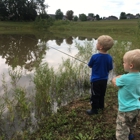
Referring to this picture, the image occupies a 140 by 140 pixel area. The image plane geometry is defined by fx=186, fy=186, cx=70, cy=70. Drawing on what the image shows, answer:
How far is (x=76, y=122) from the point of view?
11.2 ft

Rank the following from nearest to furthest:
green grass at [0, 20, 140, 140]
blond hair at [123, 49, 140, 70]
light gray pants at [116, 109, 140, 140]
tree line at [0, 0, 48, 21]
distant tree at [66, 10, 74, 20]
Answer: blond hair at [123, 49, 140, 70] → light gray pants at [116, 109, 140, 140] → green grass at [0, 20, 140, 140] → tree line at [0, 0, 48, 21] → distant tree at [66, 10, 74, 20]

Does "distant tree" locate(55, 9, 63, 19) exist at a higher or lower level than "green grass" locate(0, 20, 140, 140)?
higher

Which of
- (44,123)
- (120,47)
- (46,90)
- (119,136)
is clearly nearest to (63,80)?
(46,90)

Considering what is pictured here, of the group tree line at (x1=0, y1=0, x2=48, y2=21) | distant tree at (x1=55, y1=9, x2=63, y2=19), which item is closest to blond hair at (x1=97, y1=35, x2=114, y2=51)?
tree line at (x1=0, y1=0, x2=48, y2=21)

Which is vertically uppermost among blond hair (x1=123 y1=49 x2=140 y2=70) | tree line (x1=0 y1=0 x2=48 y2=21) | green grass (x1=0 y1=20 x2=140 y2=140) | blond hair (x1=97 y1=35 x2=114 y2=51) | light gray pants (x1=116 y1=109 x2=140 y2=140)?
tree line (x1=0 y1=0 x2=48 y2=21)

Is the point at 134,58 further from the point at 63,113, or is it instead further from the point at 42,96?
the point at 42,96

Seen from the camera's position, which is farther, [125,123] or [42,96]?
[42,96]

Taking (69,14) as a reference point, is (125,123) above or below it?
below

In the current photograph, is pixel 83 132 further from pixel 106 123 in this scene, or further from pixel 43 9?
pixel 43 9

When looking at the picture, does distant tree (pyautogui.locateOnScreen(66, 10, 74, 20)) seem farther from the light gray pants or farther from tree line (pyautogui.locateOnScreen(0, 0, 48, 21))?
the light gray pants

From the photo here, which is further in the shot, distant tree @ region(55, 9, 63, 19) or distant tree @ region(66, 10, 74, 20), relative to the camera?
distant tree @ region(66, 10, 74, 20)

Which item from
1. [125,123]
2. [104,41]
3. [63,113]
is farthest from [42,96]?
[125,123]

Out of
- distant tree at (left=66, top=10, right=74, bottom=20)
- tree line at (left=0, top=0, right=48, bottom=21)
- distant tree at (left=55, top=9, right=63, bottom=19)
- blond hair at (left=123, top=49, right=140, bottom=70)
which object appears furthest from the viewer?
distant tree at (left=66, top=10, right=74, bottom=20)

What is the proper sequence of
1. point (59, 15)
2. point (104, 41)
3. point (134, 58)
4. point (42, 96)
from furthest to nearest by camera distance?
point (59, 15) → point (42, 96) → point (104, 41) → point (134, 58)
